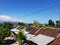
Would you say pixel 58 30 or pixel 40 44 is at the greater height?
pixel 58 30

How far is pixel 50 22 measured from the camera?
11044cm

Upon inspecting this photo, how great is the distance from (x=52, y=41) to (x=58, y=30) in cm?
527

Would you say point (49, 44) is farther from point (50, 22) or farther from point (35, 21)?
point (50, 22)

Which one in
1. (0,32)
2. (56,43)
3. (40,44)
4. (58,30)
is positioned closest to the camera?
(56,43)

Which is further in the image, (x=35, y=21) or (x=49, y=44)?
(x=35, y=21)

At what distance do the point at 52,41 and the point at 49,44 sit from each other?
0.96m

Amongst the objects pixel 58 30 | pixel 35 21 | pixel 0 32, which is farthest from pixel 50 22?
pixel 58 30

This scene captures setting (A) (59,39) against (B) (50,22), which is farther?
(B) (50,22)

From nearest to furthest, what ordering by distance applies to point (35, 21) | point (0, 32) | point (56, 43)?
point (56, 43)
point (0, 32)
point (35, 21)

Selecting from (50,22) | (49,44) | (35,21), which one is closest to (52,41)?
(49,44)

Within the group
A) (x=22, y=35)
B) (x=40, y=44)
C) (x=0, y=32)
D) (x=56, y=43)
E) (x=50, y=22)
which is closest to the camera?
(x=56, y=43)

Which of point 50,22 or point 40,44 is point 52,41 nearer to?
point 40,44

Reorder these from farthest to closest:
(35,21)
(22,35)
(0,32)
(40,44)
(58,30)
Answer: (35,21)
(0,32)
(22,35)
(58,30)
(40,44)

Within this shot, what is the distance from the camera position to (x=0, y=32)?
45.6 meters
